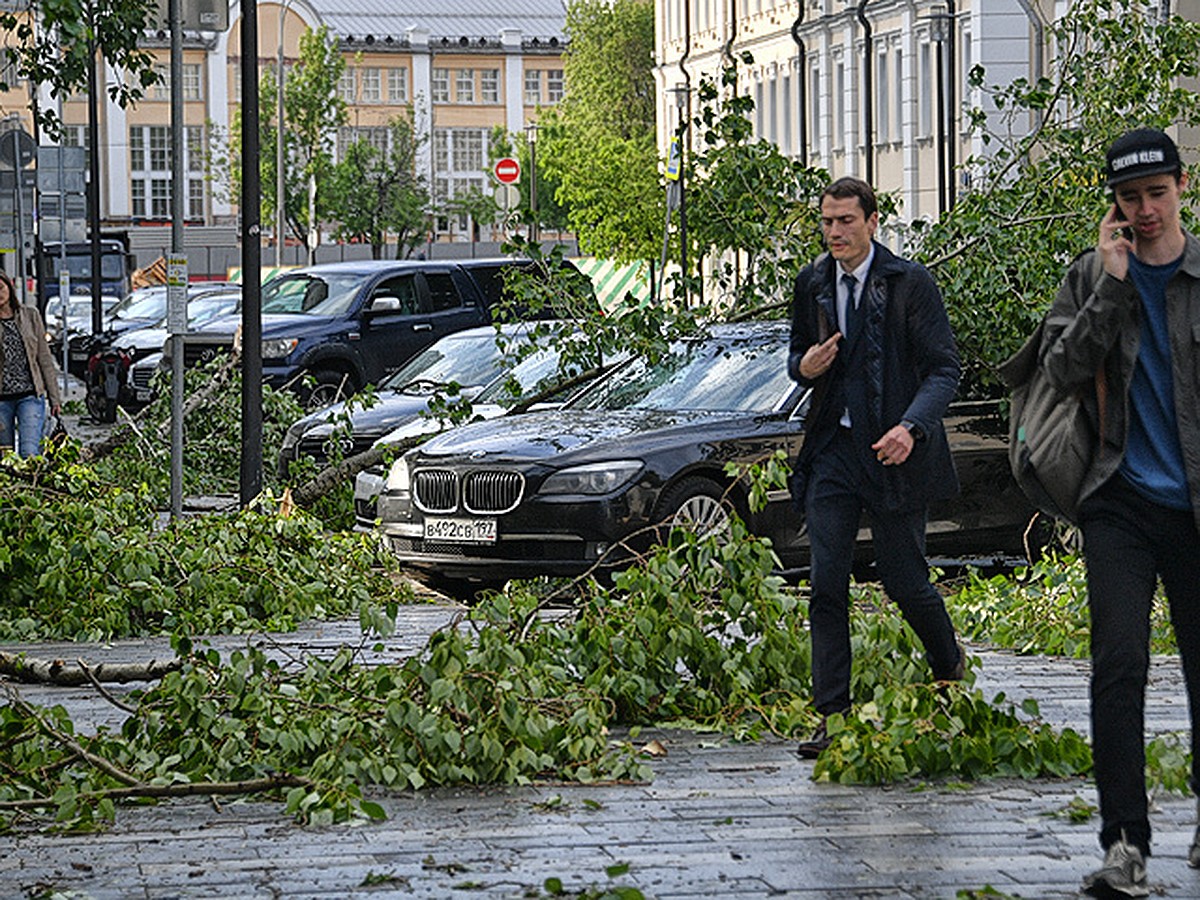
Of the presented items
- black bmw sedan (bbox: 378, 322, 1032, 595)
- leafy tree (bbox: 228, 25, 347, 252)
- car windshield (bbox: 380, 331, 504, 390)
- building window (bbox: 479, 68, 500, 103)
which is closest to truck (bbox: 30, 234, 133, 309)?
leafy tree (bbox: 228, 25, 347, 252)

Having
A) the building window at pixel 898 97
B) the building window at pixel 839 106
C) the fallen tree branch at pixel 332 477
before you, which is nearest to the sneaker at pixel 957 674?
the fallen tree branch at pixel 332 477

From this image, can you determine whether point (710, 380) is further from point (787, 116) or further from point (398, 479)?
point (787, 116)

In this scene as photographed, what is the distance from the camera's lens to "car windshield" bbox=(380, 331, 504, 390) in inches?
786

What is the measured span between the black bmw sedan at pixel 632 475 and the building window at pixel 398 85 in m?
110

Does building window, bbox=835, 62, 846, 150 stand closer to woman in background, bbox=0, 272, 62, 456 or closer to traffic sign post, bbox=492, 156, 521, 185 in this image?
traffic sign post, bbox=492, 156, 521, 185

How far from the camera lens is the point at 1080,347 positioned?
589cm

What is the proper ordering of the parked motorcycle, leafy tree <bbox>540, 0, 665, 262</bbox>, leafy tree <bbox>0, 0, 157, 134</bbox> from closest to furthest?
leafy tree <bbox>0, 0, 157, 134</bbox> → the parked motorcycle → leafy tree <bbox>540, 0, 665, 262</bbox>

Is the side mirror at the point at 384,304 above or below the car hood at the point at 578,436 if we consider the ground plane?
above

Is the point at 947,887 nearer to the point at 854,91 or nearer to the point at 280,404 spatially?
the point at 280,404

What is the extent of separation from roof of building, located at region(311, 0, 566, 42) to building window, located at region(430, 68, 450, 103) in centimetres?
176

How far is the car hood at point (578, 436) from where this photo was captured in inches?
503

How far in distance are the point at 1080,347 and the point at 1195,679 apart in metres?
0.90

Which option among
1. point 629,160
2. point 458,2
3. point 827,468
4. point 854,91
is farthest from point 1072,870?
point 458,2

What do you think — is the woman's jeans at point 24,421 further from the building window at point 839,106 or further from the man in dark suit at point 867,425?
the building window at point 839,106
